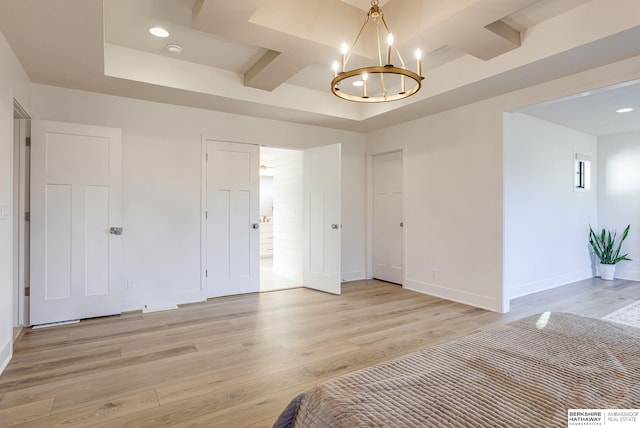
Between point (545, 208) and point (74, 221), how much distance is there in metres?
6.28

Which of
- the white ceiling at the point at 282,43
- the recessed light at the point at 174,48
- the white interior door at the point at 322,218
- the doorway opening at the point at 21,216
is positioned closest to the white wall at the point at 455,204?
the white ceiling at the point at 282,43

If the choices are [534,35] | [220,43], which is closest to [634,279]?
[534,35]

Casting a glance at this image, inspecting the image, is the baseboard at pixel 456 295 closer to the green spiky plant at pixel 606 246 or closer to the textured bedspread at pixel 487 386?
the textured bedspread at pixel 487 386

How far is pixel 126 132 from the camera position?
4094mm

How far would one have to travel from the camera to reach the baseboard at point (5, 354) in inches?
99.1

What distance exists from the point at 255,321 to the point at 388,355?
1.52 m

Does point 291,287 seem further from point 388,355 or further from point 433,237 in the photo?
point 388,355

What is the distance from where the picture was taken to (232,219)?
4789 millimetres

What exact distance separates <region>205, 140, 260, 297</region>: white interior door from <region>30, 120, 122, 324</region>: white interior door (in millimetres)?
1097

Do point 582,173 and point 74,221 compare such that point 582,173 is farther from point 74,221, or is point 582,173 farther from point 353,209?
point 74,221

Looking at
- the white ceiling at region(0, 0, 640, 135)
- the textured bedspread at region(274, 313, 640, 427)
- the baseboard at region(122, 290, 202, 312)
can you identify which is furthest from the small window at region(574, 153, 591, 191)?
the baseboard at region(122, 290, 202, 312)

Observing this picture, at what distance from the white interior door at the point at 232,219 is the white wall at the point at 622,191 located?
20.1 feet

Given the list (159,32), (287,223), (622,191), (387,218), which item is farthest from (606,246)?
(159,32)

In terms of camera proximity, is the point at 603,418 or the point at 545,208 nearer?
the point at 603,418
